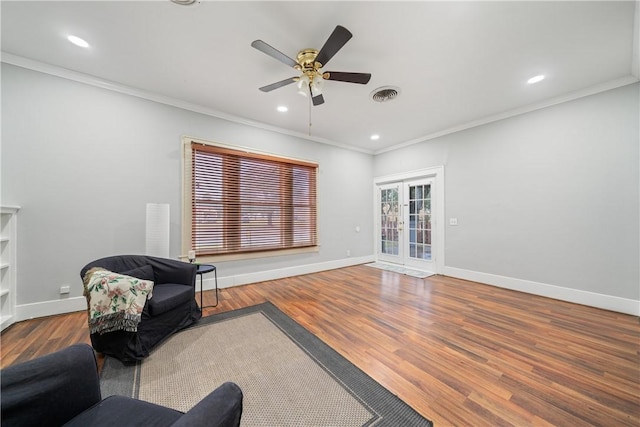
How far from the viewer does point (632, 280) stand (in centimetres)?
282

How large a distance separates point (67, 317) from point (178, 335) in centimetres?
154

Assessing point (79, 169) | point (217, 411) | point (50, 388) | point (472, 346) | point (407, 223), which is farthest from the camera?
point (407, 223)

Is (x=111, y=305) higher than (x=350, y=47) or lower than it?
lower

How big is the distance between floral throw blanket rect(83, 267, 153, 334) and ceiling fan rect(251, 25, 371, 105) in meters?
2.28

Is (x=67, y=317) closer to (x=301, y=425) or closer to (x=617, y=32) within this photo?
(x=301, y=425)

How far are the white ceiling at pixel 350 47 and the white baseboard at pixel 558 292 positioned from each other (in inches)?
108

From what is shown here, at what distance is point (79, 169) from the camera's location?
9.22 feet

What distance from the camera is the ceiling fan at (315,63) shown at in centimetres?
190

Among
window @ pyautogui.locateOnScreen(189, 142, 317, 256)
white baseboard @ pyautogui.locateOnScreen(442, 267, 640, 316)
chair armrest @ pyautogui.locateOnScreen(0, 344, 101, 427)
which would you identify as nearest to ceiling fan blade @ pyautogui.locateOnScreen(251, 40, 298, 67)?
window @ pyautogui.locateOnScreen(189, 142, 317, 256)

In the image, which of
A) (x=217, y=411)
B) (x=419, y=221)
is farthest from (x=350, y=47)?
(x=419, y=221)

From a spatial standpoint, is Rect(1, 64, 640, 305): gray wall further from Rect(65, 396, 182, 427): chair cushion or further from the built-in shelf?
Rect(65, 396, 182, 427): chair cushion

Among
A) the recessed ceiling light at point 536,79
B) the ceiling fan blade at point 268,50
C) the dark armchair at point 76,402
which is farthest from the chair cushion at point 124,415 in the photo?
the recessed ceiling light at point 536,79

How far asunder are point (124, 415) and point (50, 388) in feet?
0.94

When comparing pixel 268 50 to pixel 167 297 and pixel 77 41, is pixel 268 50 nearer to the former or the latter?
pixel 77 41
